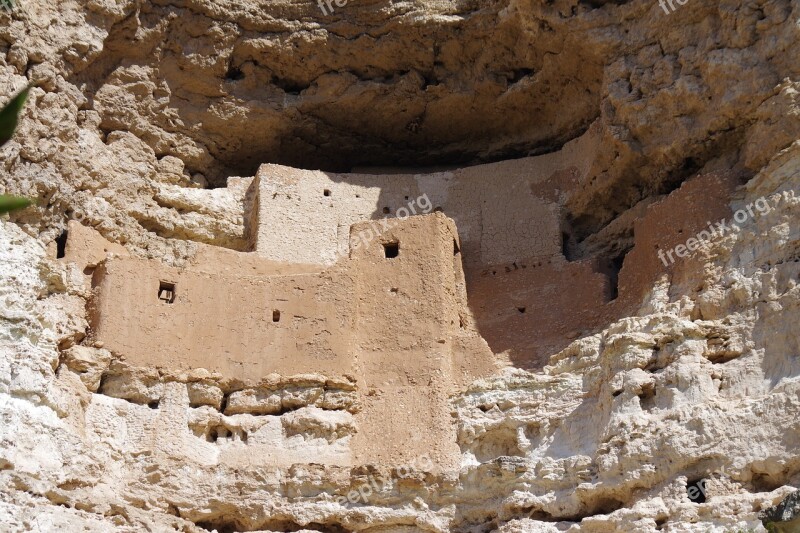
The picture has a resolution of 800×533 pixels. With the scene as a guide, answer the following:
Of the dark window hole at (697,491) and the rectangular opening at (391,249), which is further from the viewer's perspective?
the rectangular opening at (391,249)

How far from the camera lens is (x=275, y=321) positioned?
1305cm

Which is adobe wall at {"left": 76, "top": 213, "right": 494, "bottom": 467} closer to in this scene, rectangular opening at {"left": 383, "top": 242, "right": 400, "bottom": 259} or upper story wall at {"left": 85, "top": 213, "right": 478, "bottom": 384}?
upper story wall at {"left": 85, "top": 213, "right": 478, "bottom": 384}

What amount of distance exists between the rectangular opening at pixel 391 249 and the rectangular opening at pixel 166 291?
2.74m

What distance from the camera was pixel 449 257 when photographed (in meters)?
13.9

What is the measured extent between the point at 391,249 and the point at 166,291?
2.93 metres

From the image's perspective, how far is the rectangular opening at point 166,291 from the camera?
511 inches

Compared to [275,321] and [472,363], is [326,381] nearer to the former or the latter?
[275,321]

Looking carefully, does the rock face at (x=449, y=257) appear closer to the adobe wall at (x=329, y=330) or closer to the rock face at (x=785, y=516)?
the adobe wall at (x=329, y=330)

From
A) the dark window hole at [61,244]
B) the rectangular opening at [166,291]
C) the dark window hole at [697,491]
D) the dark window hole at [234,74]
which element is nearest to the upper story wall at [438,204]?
the dark window hole at [234,74]

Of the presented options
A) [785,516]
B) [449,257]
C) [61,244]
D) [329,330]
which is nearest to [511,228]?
[449,257]

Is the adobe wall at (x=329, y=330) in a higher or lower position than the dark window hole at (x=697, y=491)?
higher

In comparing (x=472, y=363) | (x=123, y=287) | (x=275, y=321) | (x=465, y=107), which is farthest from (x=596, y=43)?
(x=123, y=287)

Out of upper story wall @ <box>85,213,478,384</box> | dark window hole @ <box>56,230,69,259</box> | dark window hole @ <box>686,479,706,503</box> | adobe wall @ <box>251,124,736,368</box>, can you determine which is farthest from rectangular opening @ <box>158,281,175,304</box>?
dark window hole @ <box>686,479,706,503</box>

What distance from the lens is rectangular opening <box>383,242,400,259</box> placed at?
548 inches
